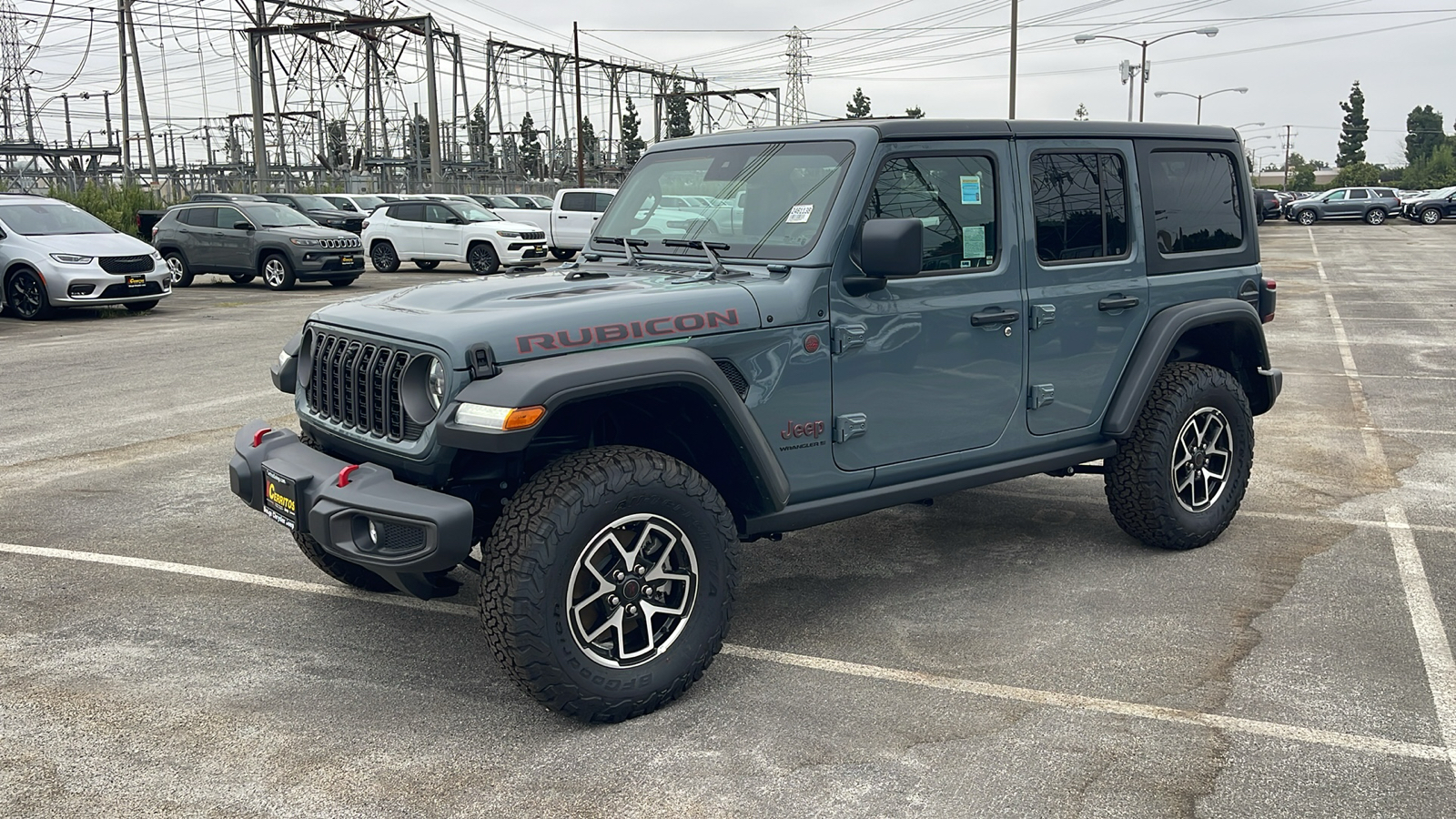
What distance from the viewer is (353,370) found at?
14.0 ft

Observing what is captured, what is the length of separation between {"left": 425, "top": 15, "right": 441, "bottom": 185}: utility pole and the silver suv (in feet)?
118

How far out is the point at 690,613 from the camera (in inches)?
164

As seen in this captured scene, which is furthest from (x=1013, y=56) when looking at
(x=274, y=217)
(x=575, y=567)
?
(x=575, y=567)

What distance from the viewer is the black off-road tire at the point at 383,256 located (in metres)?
Answer: 26.9

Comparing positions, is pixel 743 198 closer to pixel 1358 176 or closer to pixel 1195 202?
pixel 1195 202

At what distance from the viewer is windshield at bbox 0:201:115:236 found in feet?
57.7

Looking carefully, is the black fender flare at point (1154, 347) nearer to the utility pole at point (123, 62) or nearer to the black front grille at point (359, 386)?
the black front grille at point (359, 386)

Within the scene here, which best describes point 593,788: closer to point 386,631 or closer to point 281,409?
point 386,631

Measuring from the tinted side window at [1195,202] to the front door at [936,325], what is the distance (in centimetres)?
106

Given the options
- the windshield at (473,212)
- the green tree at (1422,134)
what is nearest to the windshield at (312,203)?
the windshield at (473,212)

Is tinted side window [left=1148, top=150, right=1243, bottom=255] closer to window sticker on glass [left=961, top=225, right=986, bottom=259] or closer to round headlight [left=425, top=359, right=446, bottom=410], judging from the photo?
window sticker on glass [left=961, top=225, right=986, bottom=259]

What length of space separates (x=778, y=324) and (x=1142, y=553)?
8.44 feet

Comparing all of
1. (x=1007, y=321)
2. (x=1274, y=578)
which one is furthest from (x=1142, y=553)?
(x=1007, y=321)

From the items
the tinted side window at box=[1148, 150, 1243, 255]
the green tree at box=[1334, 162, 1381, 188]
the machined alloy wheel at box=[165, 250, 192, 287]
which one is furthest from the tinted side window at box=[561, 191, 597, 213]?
the green tree at box=[1334, 162, 1381, 188]
